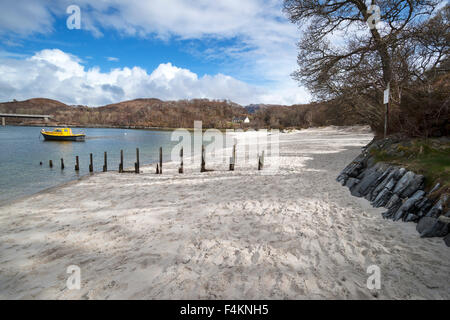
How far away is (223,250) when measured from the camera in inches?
155

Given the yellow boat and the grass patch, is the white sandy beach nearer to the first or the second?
the grass patch

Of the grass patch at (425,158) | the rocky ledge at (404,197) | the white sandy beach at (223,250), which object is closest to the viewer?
the white sandy beach at (223,250)

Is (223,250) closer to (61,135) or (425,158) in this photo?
(425,158)

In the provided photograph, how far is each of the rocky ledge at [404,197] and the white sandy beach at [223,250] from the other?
0.24 meters

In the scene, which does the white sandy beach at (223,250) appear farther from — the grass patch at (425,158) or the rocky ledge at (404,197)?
the grass patch at (425,158)

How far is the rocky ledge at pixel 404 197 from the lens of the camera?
3.71m

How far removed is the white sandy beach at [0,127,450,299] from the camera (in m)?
2.95

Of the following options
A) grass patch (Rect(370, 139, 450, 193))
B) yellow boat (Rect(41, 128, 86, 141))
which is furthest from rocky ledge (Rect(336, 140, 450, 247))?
yellow boat (Rect(41, 128, 86, 141))

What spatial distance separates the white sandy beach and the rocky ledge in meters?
0.24

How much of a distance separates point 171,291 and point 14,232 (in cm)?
547

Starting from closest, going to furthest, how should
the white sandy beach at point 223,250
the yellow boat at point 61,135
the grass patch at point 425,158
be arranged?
the white sandy beach at point 223,250, the grass patch at point 425,158, the yellow boat at point 61,135

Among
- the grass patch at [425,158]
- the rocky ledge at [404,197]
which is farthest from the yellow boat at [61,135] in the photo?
the grass patch at [425,158]
